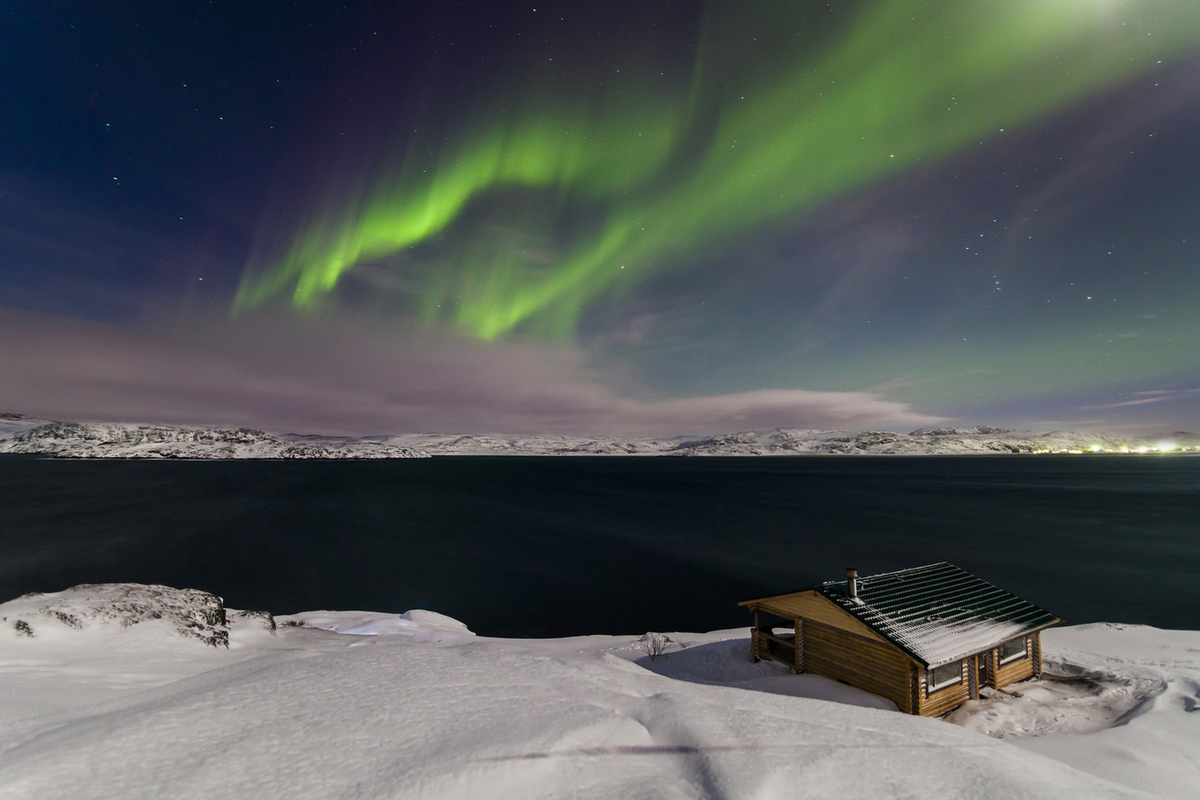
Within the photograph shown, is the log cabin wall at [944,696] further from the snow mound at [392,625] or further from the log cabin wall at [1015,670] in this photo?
the snow mound at [392,625]

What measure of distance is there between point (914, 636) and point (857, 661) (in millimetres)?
2440

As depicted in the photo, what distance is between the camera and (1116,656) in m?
22.9

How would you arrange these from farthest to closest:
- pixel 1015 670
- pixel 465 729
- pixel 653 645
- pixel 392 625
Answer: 1. pixel 392 625
2. pixel 653 645
3. pixel 1015 670
4. pixel 465 729

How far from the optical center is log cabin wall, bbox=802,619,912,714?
54.3 ft

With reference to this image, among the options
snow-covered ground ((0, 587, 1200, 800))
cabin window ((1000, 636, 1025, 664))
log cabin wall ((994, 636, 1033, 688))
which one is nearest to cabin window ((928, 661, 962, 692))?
snow-covered ground ((0, 587, 1200, 800))

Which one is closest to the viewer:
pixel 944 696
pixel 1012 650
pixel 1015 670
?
pixel 944 696

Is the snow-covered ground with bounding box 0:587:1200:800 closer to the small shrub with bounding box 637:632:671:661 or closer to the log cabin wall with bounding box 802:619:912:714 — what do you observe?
the log cabin wall with bounding box 802:619:912:714

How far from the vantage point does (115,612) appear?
16578 mm

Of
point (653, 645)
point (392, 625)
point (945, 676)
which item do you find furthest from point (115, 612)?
point (945, 676)

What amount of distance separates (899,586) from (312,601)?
40.8 meters

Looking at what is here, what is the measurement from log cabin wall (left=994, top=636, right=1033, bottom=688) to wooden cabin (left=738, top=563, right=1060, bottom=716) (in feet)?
0.13

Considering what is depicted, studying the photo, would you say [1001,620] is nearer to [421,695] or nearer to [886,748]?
[886,748]

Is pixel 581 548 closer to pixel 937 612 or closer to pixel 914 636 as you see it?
pixel 937 612

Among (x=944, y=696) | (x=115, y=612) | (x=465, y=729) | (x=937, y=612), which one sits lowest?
(x=944, y=696)
